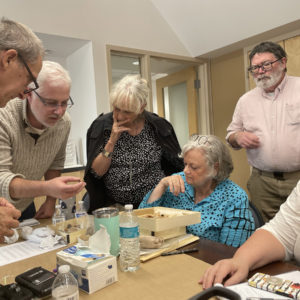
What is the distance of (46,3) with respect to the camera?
294 cm

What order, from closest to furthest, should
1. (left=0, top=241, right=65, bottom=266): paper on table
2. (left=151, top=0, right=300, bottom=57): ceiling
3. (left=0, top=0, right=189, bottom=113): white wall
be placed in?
(left=0, top=241, right=65, bottom=266): paper on table → (left=0, top=0, right=189, bottom=113): white wall → (left=151, top=0, right=300, bottom=57): ceiling

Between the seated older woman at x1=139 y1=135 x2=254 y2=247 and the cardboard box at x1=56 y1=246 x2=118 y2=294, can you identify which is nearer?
the cardboard box at x1=56 y1=246 x2=118 y2=294

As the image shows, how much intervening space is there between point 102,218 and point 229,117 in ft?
11.0

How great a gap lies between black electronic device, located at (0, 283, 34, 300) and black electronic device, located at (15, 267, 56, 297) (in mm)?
19

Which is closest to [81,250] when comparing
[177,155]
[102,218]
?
[102,218]

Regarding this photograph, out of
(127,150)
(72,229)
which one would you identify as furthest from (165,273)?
(127,150)

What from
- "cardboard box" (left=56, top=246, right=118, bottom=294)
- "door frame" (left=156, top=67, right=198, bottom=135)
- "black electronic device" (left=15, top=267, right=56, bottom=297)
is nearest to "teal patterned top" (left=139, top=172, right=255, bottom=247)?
"cardboard box" (left=56, top=246, right=118, bottom=294)

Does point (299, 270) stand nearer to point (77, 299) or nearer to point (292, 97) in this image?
point (77, 299)

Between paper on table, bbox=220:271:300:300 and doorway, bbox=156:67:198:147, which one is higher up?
doorway, bbox=156:67:198:147

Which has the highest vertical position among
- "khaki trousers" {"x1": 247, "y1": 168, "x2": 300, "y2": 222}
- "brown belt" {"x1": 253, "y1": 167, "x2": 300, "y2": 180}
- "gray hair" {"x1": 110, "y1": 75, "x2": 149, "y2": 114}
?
"gray hair" {"x1": 110, "y1": 75, "x2": 149, "y2": 114}

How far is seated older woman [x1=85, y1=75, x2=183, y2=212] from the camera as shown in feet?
5.81

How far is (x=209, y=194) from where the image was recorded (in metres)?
1.63

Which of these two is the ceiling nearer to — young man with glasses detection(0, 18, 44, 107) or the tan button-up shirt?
the tan button-up shirt

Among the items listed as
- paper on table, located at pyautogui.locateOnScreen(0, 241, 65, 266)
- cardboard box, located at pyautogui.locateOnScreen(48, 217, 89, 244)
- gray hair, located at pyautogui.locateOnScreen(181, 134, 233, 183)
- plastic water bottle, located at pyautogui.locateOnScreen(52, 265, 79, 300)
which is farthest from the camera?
gray hair, located at pyautogui.locateOnScreen(181, 134, 233, 183)
